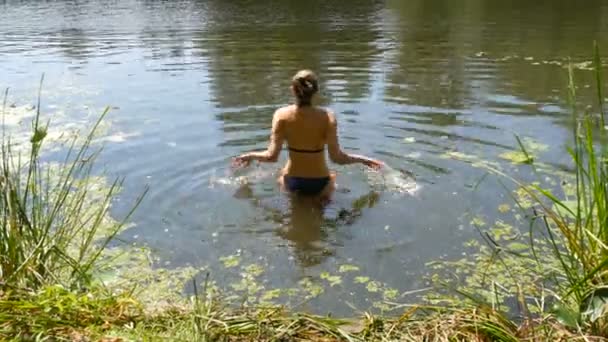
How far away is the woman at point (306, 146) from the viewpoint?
5.46 meters

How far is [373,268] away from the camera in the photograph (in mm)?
4512

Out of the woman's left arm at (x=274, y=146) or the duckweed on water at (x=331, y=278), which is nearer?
the duckweed on water at (x=331, y=278)

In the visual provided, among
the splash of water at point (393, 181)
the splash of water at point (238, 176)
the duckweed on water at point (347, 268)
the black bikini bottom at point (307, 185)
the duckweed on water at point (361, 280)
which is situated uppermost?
the black bikini bottom at point (307, 185)

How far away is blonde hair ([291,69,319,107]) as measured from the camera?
17.1 ft

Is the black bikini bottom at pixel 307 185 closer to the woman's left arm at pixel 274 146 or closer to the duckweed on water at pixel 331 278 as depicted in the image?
the woman's left arm at pixel 274 146

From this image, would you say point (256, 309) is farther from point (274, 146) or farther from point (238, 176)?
point (238, 176)

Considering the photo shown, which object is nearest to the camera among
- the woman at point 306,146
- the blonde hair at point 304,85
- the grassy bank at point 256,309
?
the grassy bank at point 256,309

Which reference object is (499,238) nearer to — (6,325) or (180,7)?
(6,325)

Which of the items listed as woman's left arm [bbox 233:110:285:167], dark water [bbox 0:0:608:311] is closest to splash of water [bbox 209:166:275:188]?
dark water [bbox 0:0:608:311]

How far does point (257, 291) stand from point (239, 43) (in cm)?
1090

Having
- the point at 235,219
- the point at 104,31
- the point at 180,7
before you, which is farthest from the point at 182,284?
the point at 180,7

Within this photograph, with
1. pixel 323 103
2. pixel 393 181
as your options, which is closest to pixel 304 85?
pixel 393 181

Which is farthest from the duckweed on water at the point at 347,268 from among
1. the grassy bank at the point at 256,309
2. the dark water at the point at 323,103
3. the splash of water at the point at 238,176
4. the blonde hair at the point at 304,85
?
the splash of water at the point at 238,176

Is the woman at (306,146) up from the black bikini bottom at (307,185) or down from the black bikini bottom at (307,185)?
up
